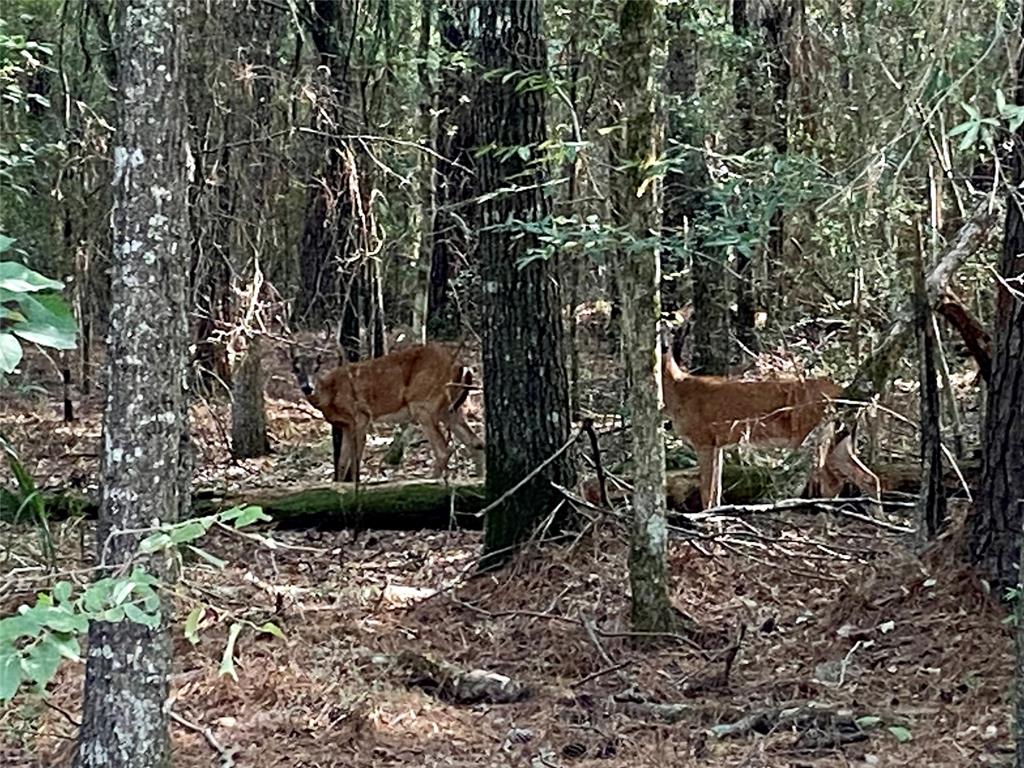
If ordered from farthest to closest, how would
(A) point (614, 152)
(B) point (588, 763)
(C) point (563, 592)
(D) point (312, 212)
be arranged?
(D) point (312, 212) → (C) point (563, 592) → (A) point (614, 152) → (B) point (588, 763)

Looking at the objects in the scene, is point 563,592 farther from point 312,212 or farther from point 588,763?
point 312,212

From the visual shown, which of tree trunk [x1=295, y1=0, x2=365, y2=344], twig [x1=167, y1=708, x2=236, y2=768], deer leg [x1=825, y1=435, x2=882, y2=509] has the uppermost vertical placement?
tree trunk [x1=295, y1=0, x2=365, y2=344]

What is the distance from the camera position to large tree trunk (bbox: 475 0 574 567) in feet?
24.7

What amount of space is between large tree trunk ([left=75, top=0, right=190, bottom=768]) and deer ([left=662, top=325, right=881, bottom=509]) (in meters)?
5.40

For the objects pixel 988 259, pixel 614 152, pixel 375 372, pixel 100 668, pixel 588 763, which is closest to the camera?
pixel 100 668

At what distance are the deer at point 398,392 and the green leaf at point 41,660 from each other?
32.0 feet

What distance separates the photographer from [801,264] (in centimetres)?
1254

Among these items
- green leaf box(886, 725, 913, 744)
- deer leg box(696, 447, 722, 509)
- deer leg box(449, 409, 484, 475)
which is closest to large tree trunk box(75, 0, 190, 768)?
green leaf box(886, 725, 913, 744)

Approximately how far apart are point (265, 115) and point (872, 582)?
4.88 meters

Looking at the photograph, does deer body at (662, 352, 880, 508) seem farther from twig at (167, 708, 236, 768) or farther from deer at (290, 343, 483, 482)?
twig at (167, 708, 236, 768)

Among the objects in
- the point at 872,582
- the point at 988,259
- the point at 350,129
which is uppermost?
the point at 350,129

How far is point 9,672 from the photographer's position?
1.99m

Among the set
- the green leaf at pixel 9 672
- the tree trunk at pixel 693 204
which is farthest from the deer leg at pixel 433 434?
the green leaf at pixel 9 672

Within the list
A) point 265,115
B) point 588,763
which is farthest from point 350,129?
point 588,763
